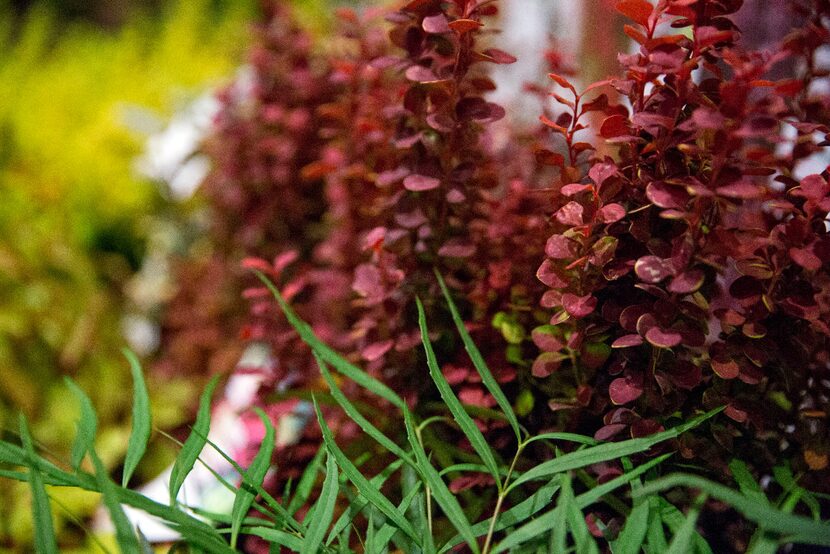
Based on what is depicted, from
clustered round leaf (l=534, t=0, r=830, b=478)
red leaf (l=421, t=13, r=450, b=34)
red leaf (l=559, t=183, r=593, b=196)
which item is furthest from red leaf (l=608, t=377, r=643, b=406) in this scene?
red leaf (l=421, t=13, r=450, b=34)

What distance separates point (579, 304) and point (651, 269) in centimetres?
8

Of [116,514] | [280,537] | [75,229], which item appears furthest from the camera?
[75,229]

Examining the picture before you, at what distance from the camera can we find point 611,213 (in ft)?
2.21

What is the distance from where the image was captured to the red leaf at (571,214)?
69cm

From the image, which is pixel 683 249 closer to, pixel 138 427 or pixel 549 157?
pixel 549 157

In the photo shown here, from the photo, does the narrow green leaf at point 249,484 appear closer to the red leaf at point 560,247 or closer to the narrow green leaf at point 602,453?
the narrow green leaf at point 602,453

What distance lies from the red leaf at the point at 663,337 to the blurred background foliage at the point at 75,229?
105 cm

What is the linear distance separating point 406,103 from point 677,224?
34cm

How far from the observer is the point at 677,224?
71 cm

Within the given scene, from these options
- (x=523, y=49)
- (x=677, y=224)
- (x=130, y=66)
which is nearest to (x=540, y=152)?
(x=677, y=224)

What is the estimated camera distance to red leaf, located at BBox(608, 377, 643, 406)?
69 cm

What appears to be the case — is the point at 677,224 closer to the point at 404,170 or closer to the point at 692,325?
the point at 692,325

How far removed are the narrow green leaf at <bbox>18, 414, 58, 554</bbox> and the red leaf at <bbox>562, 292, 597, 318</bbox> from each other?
545 millimetres

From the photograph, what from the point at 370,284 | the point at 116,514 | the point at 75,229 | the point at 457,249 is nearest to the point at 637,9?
the point at 457,249
